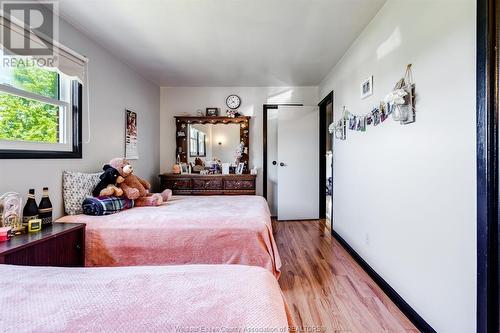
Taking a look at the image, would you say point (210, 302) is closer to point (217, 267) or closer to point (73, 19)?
point (217, 267)

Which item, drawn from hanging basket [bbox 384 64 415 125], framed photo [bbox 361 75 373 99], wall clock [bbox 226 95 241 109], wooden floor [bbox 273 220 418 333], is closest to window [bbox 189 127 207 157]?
wall clock [bbox 226 95 241 109]

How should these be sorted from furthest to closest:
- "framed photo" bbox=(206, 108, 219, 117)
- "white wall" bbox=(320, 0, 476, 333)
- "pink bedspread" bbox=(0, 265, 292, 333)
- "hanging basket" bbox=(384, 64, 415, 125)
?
1. "framed photo" bbox=(206, 108, 219, 117)
2. "hanging basket" bbox=(384, 64, 415, 125)
3. "white wall" bbox=(320, 0, 476, 333)
4. "pink bedspread" bbox=(0, 265, 292, 333)

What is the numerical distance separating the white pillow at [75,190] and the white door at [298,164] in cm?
289

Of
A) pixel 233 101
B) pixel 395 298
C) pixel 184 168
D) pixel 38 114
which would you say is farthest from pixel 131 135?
pixel 395 298

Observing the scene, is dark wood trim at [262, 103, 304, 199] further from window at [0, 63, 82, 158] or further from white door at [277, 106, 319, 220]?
window at [0, 63, 82, 158]

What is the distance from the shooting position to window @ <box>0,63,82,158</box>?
1.88m

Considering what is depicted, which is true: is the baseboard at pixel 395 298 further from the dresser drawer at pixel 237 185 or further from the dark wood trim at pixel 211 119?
the dark wood trim at pixel 211 119

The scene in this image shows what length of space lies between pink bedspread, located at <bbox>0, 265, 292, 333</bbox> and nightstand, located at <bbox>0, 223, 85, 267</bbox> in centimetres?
53

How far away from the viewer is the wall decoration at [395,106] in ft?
5.66

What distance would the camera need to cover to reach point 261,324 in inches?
29.6

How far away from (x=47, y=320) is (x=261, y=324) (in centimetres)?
63

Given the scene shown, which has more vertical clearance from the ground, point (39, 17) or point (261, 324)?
point (39, 17)

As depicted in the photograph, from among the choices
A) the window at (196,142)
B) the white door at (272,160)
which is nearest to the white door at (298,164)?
the white door at (272,160)

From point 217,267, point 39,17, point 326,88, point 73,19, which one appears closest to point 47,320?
point 217,267
